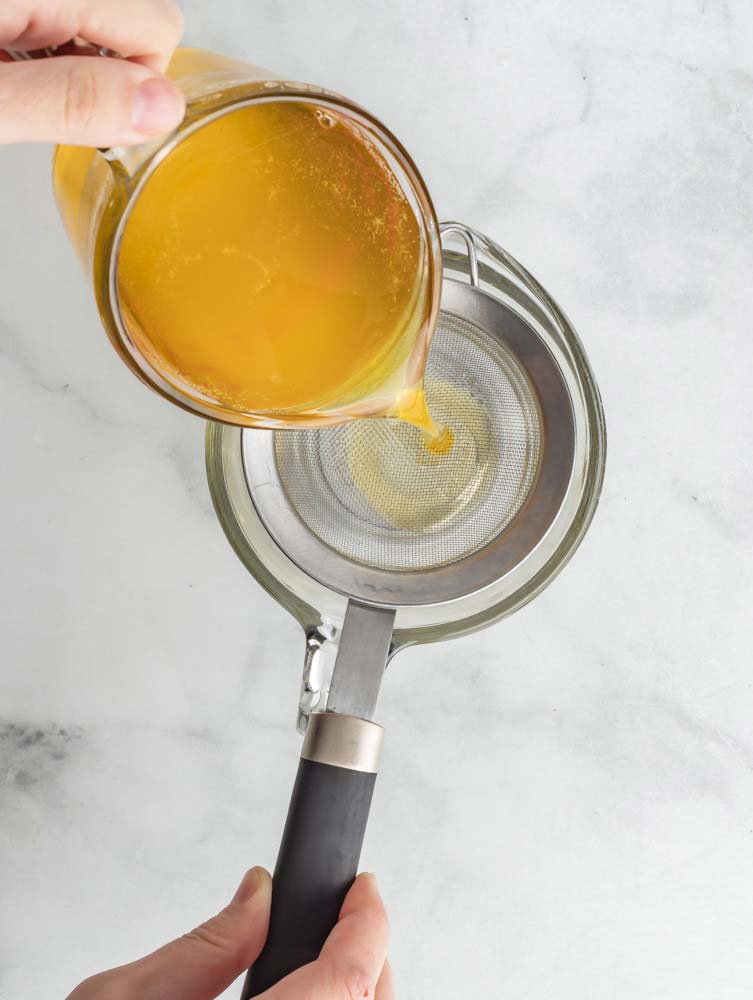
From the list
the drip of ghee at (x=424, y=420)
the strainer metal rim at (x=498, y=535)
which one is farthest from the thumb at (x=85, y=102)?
the strainer metal rim at (x=498, y=535)

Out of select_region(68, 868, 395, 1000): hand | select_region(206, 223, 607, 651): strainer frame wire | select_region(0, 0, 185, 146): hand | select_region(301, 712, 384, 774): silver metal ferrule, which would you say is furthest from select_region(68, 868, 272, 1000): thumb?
select_region(0, 0, 185, 146): hand

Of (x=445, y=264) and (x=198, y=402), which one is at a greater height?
(x=445, y=264)

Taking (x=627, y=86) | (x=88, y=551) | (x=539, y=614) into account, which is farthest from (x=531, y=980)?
(x=627, y=86)

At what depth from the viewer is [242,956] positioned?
652 millimetres

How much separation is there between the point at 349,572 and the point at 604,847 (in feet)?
1.25

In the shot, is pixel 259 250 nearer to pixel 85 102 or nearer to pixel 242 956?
pixel 85 102

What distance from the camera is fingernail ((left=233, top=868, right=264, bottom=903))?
677 mm

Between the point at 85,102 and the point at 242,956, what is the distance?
58cm

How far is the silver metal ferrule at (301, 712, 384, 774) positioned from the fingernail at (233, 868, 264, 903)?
0.10m

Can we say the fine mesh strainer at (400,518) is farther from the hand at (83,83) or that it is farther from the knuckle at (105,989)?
the hand at (83,83)

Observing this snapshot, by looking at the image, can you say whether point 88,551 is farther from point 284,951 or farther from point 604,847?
point 604,847

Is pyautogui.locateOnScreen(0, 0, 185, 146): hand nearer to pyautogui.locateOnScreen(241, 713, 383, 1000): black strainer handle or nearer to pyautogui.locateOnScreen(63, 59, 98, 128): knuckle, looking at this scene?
pyautogui.locateOnScreen(63, 59, 98, 128): knuckle

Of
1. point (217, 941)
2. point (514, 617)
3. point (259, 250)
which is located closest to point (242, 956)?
point (217, 941)

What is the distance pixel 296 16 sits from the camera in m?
0.89
